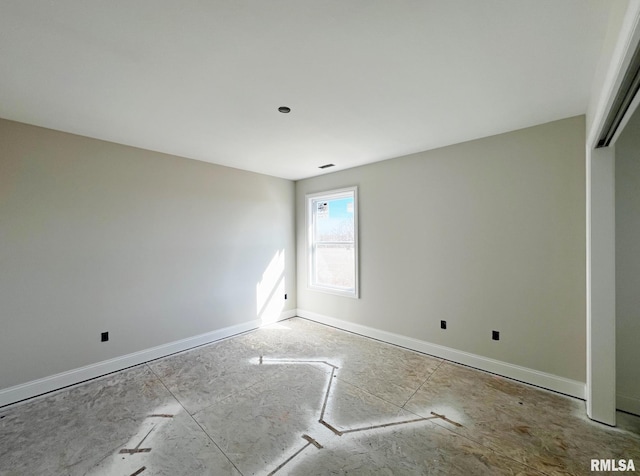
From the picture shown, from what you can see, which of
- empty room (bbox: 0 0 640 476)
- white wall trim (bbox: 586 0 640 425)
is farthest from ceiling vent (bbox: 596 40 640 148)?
white wall trim (bbox: 586 0 640 425)

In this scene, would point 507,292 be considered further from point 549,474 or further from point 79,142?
point 79,142

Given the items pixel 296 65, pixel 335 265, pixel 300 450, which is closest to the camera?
pixel 296 65

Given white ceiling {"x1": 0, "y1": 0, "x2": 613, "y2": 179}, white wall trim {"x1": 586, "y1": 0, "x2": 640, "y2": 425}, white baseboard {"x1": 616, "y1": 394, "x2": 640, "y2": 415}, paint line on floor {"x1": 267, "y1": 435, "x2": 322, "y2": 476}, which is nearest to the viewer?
white ceiling {"x1": 0, "y1": 0, "x2": 613, "y2": 179}

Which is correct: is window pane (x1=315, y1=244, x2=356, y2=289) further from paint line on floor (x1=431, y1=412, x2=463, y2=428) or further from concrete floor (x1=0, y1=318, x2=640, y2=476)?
paint line on floor (x1=431, y1=412, x2=463, y2=428)

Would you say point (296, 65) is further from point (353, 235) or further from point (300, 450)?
point (353, 235)

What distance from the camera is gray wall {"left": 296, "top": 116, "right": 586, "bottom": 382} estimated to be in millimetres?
2504

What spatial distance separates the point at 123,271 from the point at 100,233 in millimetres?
496

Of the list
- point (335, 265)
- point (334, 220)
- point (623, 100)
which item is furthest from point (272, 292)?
point (623, 100)

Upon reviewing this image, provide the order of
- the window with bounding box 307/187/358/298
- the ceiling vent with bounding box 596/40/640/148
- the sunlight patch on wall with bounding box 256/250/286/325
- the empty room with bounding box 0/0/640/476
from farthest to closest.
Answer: the sunlight patch on wall with bounding box 256/250/286/325
the window with bounding box 307/187/358/298
the empty room with bounding box 0/0/640/476
the ceiling vent with bounding box 596/40/640/148

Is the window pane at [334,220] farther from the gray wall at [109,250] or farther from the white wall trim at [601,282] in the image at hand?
the white wall trim at [601,282]

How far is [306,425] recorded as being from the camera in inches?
82.6

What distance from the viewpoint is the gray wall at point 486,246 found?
2.50m

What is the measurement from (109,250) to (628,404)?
524cm

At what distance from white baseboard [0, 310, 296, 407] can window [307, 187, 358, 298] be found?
166 cm
